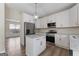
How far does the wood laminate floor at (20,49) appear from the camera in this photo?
107 centimetres

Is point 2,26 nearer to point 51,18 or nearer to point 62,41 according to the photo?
point 51,18

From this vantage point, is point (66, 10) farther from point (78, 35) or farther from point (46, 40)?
point (46, 40)

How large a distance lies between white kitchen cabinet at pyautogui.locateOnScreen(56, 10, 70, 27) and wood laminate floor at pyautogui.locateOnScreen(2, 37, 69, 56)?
0.30 m

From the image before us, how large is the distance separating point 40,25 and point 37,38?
18cm

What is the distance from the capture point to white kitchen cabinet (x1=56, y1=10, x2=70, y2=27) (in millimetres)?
1087

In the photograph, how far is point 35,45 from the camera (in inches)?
43.7

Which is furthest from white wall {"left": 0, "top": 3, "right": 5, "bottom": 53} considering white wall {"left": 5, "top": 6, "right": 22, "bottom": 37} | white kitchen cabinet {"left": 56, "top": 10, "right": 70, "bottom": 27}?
white kitchen cabinet {"left": 56, "top": 10, "right": 70, "bottom": 27}

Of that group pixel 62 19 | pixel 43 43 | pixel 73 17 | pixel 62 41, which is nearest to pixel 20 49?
pixel 43 43

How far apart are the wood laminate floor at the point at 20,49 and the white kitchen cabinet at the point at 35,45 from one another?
0.06 m

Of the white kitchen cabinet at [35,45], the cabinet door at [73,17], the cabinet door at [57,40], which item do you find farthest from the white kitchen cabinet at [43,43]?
the cabinet door at [73,17]

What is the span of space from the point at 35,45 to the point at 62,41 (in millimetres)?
370

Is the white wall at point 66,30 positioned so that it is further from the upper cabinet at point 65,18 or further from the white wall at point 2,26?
the white wall at point 2,26

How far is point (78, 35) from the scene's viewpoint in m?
1.05

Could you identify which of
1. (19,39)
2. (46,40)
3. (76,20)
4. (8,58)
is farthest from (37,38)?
(76,20)
